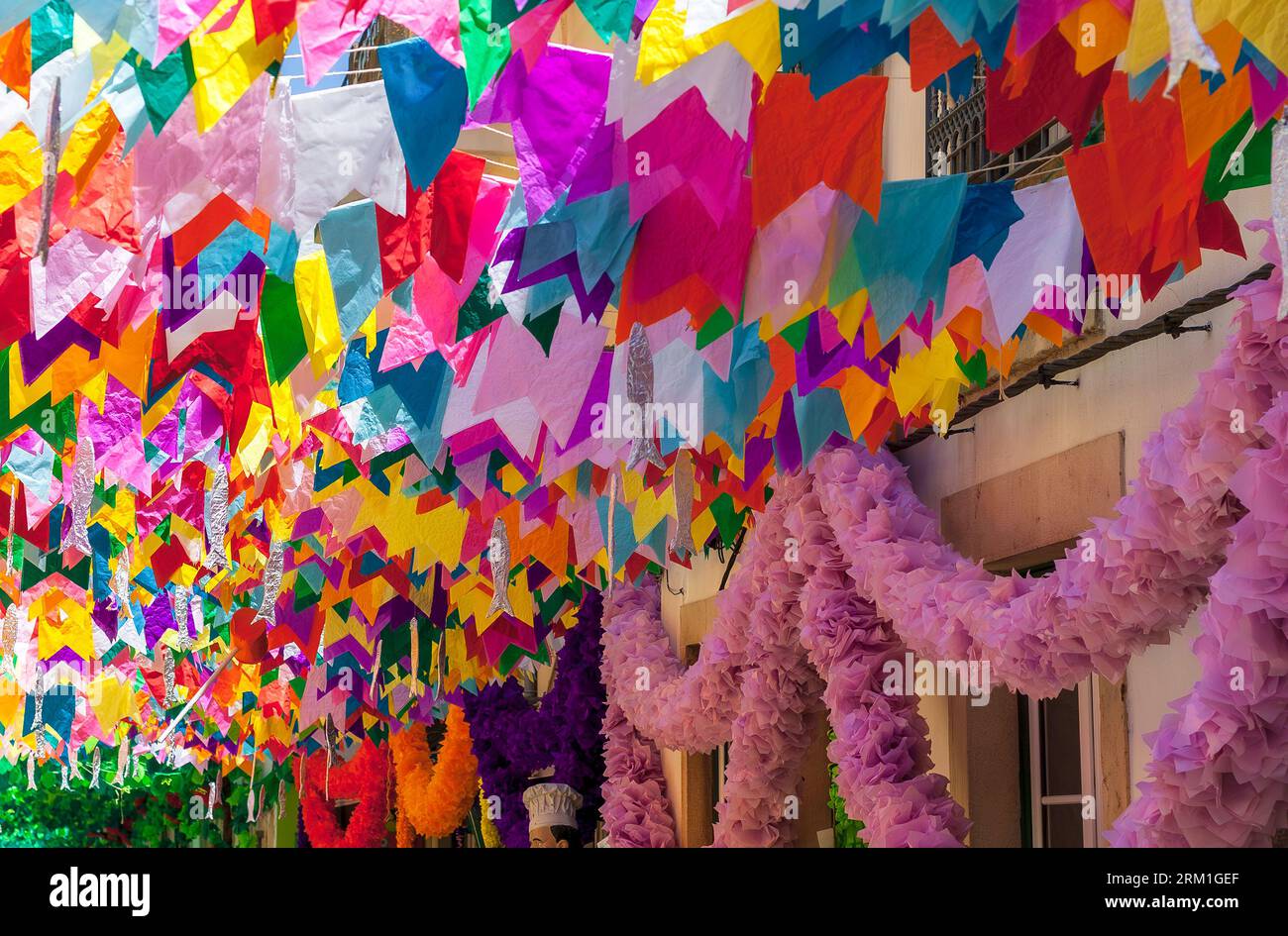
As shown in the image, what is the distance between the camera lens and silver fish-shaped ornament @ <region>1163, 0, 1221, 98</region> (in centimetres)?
204

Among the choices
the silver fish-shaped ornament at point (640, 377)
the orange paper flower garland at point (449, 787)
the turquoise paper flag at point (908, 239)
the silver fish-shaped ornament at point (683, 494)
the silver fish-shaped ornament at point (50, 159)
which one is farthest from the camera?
the orange paper flower garland at point (449, 787)

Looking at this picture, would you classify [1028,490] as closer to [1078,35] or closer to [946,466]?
[946,466]

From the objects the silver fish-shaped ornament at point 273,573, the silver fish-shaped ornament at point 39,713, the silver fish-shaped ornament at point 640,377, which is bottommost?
the silver fish-shaped ornament at point 39,713

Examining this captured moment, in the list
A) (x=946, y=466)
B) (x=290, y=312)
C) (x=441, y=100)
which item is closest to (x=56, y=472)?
(x=290, y=312)

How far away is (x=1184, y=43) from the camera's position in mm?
2057

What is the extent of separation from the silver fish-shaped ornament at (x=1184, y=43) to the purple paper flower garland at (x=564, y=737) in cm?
691

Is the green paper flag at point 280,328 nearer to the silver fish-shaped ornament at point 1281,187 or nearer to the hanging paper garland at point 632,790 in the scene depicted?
the silver fish-shaped ornament at point 1281,187

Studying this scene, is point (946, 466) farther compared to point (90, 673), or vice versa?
point (90, 673)

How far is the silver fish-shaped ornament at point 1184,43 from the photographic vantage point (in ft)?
6.68

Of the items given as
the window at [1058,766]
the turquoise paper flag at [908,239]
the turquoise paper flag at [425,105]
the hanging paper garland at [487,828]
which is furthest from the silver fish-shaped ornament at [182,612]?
the turquoise paper flag at [425,105]
